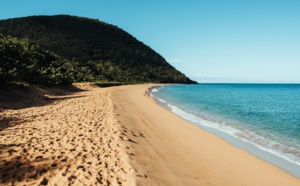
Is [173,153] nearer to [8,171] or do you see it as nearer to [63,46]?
[8,171]

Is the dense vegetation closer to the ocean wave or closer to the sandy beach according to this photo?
the ocean wave

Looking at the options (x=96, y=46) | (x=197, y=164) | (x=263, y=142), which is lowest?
(x=263, y=142)

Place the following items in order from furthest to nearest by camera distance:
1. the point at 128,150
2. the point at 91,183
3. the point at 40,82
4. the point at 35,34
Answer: the point at 35,34 < the point at 40,82 < the point at 128,150 < the point at 91,183

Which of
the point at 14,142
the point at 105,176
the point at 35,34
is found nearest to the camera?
the point at 105,176

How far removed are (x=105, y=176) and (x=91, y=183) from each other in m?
0.53

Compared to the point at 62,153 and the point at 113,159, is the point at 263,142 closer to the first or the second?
the point at 113,159

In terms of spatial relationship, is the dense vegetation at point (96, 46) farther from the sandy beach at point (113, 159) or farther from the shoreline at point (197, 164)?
the shoreline at point (197, 164)

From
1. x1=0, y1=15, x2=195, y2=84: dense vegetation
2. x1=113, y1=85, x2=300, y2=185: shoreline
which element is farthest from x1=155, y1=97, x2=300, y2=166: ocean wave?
x1=0, y1=15, x2=195, y2=84: dense vegetation

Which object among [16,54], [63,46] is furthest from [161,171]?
[63,46]

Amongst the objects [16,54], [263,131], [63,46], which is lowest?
[263,131]

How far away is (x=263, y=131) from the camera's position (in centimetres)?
1695

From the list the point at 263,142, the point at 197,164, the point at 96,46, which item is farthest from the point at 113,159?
the point at 96,46

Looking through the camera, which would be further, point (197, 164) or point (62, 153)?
point (197, 164)

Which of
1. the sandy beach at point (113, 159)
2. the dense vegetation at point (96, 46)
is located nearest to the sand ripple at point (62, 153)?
the sandy beach at point (113, 159)
